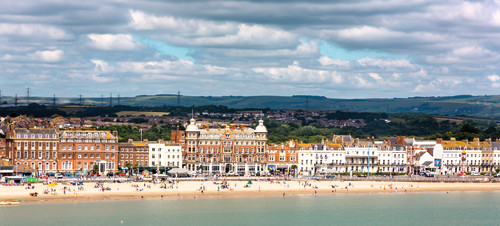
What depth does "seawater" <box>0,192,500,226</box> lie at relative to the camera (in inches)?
2945

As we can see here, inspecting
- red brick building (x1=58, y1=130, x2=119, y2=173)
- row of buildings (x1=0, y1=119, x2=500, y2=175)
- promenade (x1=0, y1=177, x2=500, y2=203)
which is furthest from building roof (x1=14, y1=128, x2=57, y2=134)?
promenade (x1=0, y1=177, x2=500, y2=203)

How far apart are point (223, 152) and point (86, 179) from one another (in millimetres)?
23080

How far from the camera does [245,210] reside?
270 feet

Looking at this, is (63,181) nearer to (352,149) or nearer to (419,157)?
(352,149)

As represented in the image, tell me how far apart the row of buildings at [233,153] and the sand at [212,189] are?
35.8 feet

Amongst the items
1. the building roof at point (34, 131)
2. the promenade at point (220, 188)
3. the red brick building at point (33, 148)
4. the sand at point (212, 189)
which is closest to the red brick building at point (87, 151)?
the red brick building at point (33, 148)

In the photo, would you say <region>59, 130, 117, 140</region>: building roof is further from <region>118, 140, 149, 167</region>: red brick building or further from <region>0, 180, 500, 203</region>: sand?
<region>0, 180, 500, 203</region>: sand

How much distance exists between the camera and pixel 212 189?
94688 mm

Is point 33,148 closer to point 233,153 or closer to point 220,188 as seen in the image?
point 220,188

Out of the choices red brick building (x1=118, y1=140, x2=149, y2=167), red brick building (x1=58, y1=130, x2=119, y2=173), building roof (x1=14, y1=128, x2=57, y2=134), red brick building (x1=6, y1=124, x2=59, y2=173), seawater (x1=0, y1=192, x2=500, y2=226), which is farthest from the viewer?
red brick building (x1=118, y1=140, x2=149, y2=167)

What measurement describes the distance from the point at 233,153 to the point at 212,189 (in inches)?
789

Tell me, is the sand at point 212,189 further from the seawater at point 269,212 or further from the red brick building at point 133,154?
the red brick building at point 133,154

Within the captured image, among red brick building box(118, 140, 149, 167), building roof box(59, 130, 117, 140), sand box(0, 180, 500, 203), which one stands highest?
building roof box(59, 130, 117, 140)

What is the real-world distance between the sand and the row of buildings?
1093 cm
